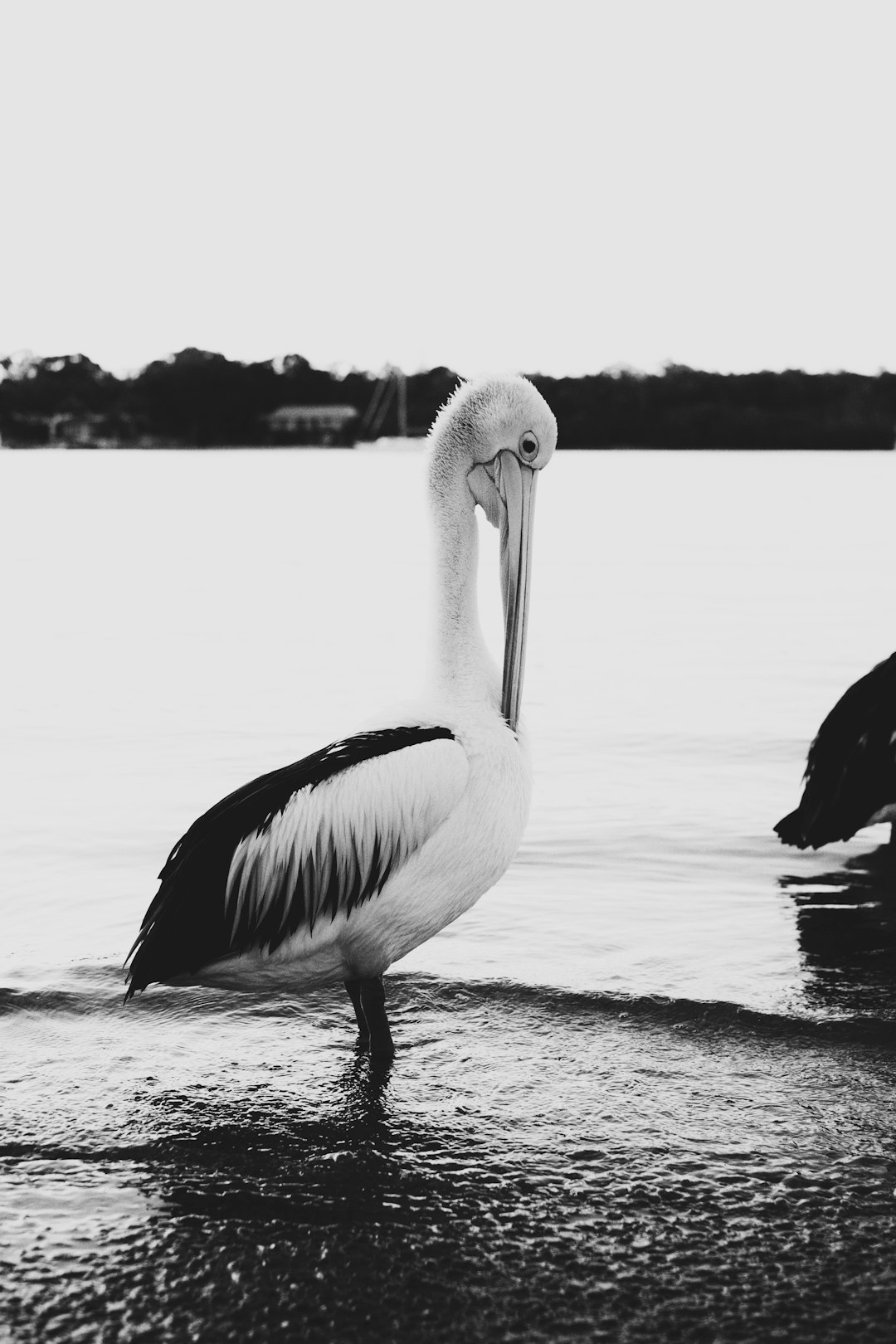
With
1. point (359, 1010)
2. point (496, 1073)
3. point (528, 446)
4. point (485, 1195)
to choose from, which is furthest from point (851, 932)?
point (485, 1195)

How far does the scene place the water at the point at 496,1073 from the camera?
2.56 m

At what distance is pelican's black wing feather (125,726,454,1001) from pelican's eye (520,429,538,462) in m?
0.74

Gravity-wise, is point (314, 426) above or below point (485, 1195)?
above

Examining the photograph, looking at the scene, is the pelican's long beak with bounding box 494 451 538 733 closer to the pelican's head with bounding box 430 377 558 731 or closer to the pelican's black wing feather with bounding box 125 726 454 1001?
the pelican's head with bounding box 430 377 558 731

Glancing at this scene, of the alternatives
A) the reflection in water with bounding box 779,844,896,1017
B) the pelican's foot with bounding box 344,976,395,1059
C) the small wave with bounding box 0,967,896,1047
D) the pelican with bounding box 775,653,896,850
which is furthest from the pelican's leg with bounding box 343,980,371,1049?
the pelican with bounding box 775,653,896,850

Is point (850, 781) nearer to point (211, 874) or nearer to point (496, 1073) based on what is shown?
point (496, 1073)

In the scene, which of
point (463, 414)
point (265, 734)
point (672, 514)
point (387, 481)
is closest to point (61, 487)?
point (387, 481)

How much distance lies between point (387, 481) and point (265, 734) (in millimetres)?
56781

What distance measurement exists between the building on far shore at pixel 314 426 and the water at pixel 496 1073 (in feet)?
305

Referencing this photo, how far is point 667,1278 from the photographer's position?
2.57 metres

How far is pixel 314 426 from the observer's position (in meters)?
103

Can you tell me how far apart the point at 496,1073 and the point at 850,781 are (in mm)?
2483

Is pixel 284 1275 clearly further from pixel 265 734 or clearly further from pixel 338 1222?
pixel 265 734

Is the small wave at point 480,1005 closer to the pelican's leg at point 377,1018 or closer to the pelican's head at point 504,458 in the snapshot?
the pelican's leg at point 377,1018
